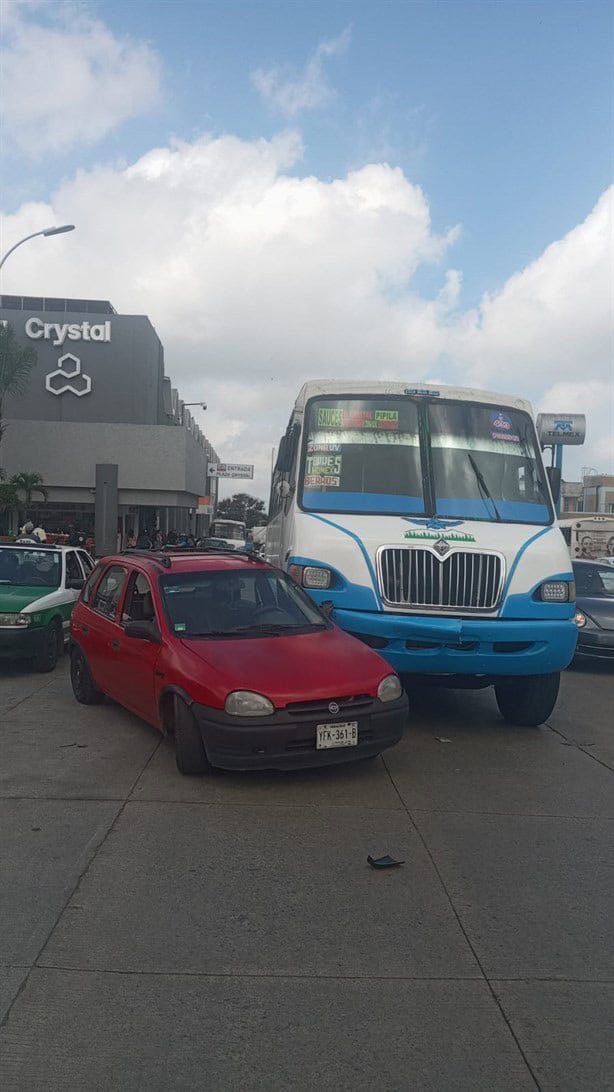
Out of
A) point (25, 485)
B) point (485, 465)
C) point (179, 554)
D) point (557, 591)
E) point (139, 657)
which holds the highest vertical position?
point (25, 485)

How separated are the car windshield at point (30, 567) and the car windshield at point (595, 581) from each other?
24.6ft

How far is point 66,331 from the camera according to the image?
1502 inches

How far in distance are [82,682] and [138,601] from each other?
1650 millimetres

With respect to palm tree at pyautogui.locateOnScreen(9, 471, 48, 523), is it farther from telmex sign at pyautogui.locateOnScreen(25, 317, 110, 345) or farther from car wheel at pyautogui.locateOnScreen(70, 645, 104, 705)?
Answer: car wheel at pyautogui.locateOnScreen(70, 645, 104, 705)

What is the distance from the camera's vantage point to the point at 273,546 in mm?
11703

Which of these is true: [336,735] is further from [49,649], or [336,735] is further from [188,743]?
[49,649]

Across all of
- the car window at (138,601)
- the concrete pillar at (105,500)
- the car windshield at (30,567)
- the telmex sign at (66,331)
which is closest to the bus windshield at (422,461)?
the car window at (138,601)

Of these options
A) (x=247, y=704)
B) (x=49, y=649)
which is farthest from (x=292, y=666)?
(x=49, y=649)

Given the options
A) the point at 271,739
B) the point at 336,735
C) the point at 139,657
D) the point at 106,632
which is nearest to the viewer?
the point at 271,739

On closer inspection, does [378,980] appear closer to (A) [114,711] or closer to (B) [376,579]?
(B) [376,579]

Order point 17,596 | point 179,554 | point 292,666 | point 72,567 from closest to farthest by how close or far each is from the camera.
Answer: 1. point 292,666
2. point 179,554
3. point 17,596
4. point 72,567

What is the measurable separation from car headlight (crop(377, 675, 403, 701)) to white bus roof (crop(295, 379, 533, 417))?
330 cm

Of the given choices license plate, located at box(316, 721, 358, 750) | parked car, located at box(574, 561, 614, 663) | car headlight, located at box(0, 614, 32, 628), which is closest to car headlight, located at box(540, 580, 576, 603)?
license plate, located at box(316, 721, 358, 750)

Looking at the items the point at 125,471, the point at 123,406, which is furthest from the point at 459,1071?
the point at 123,406
